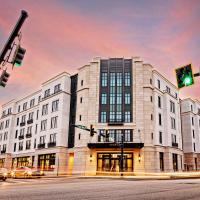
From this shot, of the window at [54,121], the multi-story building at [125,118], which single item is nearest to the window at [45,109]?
the window at [54,121]

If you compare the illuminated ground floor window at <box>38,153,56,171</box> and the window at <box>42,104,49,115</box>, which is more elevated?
the window at <box>42,104,49,115</box>

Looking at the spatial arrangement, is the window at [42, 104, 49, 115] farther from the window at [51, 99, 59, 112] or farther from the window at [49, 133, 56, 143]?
the window at [49, 133, 56, 143]

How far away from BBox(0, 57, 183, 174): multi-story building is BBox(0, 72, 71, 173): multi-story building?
200mm

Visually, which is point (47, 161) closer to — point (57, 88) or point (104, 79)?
point (57, 88)

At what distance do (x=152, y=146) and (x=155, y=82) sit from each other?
12771 mm

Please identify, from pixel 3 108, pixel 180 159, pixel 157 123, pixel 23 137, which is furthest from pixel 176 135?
pixel 3 108

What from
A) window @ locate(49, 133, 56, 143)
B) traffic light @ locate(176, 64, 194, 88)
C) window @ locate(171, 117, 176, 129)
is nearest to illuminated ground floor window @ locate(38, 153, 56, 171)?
window @ locate(49, 133, 56, 143)

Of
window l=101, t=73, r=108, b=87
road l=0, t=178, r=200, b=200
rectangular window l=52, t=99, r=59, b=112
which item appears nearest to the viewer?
road l=0, t=178, r=200, b=200

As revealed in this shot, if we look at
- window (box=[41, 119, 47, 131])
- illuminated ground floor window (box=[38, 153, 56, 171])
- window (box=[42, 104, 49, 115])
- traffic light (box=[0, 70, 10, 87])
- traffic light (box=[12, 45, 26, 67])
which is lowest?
illuminated ground floor window (box=[38, 153, 56, 171])

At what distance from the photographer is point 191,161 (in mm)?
57312

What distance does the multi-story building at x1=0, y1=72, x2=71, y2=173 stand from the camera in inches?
1879

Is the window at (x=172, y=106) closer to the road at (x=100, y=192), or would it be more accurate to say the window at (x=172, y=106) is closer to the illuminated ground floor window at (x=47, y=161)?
the illuminated ground floor window at (x=47, y=161)

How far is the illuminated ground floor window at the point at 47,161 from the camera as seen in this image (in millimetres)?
47422

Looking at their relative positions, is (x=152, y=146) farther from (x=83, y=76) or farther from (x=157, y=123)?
(x=83, y=76)
